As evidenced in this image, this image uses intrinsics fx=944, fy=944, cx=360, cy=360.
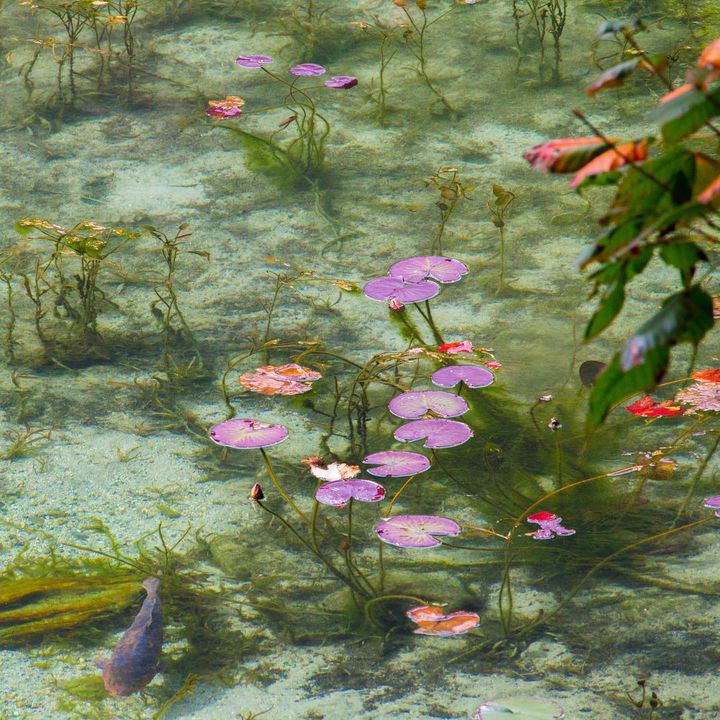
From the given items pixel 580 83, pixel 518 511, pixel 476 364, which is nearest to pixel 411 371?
pixel 476 364

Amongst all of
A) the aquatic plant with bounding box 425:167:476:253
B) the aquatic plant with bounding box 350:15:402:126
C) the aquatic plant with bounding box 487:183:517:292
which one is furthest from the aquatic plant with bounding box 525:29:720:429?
the aquatic plant with bounding box 350:15:402:126

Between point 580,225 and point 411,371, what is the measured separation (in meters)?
1.12

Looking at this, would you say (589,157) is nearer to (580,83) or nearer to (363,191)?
(363,191)

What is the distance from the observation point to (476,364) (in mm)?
2814

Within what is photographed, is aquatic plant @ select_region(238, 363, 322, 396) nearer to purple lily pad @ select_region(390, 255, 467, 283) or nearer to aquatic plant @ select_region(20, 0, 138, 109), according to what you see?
purple lily pad @ select_region(390, 255, 467, 283)

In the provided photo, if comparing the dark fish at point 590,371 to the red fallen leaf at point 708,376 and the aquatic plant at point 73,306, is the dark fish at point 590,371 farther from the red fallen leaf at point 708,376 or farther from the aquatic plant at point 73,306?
the aquatic plant at point 73,306

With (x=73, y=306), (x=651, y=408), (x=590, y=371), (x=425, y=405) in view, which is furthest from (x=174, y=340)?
(x=651, y=408)

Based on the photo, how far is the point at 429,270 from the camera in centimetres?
301

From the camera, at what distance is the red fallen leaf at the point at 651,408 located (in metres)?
2.59

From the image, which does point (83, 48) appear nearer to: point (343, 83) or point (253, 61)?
point (253, 61)

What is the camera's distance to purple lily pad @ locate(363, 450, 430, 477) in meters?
2.36

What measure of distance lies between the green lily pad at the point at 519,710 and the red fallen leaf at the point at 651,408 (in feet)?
3.23

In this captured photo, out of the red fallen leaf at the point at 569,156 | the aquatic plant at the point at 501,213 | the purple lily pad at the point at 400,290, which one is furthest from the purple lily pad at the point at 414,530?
the red fallen leaf at the point at 569,156

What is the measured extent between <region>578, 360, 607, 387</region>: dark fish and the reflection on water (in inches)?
3.1
